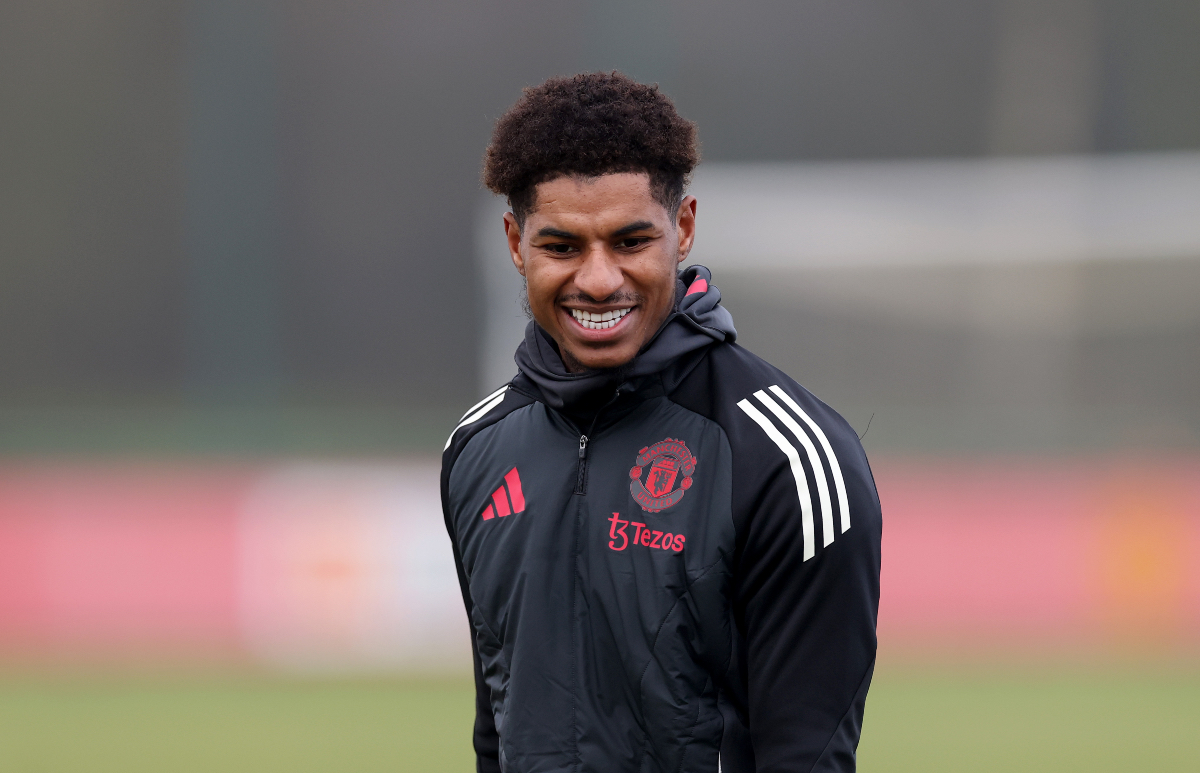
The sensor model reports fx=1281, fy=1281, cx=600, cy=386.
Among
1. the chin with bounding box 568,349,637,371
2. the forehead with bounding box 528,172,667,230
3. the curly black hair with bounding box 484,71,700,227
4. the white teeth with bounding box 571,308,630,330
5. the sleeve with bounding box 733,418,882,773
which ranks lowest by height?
the sleeve with bounding box 733,418,882,773

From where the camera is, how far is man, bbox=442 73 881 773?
1593 millimetres

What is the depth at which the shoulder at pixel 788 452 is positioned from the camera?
1.59 metres

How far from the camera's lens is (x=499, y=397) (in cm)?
197

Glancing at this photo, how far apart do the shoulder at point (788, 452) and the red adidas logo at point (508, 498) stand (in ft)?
0.85

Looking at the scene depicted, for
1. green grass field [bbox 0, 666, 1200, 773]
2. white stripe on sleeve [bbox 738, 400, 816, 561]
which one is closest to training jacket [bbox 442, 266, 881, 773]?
white stripe on sleeve [bbox 738, 400, 816, 561]

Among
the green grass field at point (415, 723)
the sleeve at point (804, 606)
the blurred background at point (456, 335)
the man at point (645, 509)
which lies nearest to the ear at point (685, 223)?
the man at point (645, 509)

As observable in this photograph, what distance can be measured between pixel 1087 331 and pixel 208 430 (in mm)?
5891

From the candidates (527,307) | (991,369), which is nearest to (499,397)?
(527,307)

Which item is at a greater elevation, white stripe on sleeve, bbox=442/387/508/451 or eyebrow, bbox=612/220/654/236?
eyebrow, bbox=612/220/654/236

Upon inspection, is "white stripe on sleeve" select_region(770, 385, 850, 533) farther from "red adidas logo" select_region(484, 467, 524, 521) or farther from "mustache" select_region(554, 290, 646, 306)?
"red adidas logo" select_region(484, 467, 524, 521)

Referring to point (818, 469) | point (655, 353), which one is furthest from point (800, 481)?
point (655, 353)

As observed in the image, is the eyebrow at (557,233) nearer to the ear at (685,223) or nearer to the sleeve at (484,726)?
the ear at (685,223)

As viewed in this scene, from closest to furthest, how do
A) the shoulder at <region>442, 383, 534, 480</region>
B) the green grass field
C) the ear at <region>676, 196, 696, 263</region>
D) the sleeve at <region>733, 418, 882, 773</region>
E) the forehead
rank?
1. the sleeve at <region>733, 418, 882, 773</region>
2. the forehead
3. the ear at <region>676, 196, 696, 263</region>
4. the shoulder at <region>442, 383, 534, 480</region>
5. the green grass field

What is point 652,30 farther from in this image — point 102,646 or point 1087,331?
point 102,646
